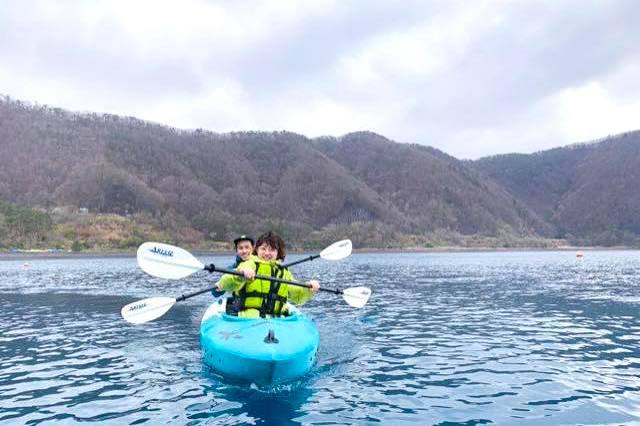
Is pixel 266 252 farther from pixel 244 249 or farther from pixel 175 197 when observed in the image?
pixel 175 197

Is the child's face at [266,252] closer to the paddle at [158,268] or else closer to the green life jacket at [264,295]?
the green life jacket at [264,295]

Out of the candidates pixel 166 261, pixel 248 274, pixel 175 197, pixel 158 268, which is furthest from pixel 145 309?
pixel 175 197

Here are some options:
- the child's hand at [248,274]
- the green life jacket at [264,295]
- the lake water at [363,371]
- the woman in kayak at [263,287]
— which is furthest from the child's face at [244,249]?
the child's hand at [248,274]

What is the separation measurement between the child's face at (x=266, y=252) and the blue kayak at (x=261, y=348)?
4.12 ft

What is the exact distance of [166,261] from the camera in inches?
422

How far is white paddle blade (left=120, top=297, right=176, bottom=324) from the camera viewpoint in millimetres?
10469

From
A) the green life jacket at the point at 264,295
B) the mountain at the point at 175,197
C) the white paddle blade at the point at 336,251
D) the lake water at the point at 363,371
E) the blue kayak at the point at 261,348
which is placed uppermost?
the mountain at the point at 175,197

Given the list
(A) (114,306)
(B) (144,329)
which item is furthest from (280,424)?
(A) (114,306)

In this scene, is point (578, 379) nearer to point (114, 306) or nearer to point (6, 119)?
point (114, 306)

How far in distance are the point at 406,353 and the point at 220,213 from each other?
5532 inches

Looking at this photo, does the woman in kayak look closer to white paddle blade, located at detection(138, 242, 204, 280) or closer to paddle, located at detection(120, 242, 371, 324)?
paddle, located at detection(120, 242, 371, 324)

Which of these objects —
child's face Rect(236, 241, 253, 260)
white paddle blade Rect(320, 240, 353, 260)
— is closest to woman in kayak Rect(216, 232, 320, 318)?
child's face Rect(236, 241, 253, 260)

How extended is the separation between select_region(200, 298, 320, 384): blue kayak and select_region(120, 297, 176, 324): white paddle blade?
4.83 ft

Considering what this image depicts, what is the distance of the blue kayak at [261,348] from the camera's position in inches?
324
